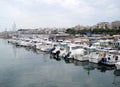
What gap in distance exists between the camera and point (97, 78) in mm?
20578

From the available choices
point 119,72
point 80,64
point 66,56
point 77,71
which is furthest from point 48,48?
point 119,72

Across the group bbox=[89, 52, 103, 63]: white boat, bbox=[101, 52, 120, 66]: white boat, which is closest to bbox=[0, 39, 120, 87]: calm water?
bbox=[101, 52, 120, 66]: white boat

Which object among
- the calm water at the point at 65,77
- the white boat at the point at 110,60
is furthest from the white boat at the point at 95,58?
the calm water at the point at 65,77

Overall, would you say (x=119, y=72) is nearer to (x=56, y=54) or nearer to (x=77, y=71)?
(x=77, y=71)

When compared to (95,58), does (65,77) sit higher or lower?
lower

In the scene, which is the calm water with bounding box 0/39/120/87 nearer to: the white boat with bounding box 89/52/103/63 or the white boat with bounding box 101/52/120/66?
the white boat with bounding box 101/52/120/66

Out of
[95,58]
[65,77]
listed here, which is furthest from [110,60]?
[65,77]

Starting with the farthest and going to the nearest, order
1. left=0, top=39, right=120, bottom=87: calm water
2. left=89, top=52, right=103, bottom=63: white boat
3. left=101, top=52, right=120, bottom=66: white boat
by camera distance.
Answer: left=89, top=52, right=103, bottom=63: white boat
left=101, top=52, right=120, bottom=66: white boat
left=0, top=39, right=120, bottom=87: calm water

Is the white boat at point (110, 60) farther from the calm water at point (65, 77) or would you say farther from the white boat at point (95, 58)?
the calm water at point (65, 77)

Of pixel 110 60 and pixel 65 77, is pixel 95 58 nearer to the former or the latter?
pixel 110 60

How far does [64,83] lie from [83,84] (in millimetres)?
1721

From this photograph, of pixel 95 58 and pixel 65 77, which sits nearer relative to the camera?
pixel 65 77

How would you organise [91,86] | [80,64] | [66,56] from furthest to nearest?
[66,56] → [80,64] → [91,86]

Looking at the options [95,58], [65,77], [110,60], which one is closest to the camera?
[65,77]
